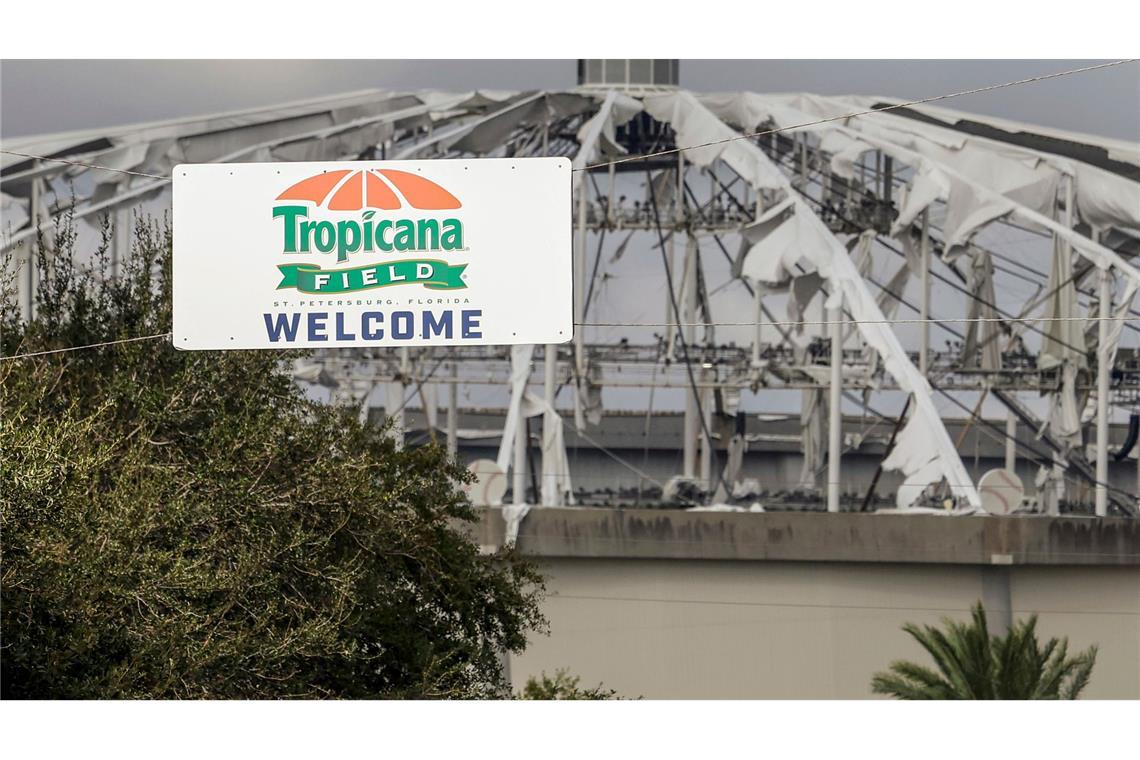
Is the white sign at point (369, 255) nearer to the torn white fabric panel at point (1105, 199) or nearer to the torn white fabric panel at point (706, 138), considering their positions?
the torn white fabric panel at point (706, 138)

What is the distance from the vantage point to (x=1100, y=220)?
25.6 metres

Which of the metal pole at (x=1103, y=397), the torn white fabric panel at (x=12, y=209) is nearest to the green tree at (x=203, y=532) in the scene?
the torn white fabric panel at (x=12, y=209)

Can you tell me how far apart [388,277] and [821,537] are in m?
14.8

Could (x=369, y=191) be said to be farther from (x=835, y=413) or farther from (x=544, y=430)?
(x=544, y=430)

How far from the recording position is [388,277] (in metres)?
10.7

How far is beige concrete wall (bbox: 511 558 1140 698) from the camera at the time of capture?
24031 millimetres

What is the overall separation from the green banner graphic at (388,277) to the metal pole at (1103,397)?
14.4m

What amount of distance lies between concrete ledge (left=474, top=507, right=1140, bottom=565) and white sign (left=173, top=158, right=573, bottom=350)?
44.3 ft

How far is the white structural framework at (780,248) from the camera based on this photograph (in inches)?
969

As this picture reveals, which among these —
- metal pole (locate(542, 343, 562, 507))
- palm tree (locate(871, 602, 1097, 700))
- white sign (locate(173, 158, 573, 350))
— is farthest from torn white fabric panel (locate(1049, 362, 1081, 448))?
white sign (locate(173, 158, 573, 350))

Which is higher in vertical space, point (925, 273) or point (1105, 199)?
point (1105, 199)

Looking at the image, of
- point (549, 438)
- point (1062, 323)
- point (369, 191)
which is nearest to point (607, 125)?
point (549, 438)
